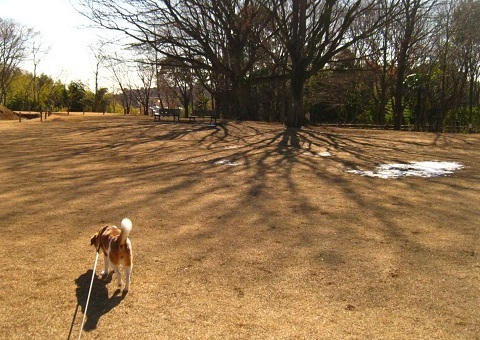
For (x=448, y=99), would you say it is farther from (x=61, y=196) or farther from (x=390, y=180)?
(x=61, y=196)

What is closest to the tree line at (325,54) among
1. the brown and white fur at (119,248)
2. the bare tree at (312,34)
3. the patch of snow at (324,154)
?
the bare tree at (312,34)

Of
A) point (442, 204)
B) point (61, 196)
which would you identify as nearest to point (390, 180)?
point (442, 204)

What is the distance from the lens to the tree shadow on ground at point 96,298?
10.3ft

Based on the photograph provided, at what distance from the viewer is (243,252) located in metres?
4.46

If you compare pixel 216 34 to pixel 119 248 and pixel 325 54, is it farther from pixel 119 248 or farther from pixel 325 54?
pixel 119 248

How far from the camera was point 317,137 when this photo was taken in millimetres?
15328

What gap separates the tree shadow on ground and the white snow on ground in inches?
246

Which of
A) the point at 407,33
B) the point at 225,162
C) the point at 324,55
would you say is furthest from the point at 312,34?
the point at 225,162

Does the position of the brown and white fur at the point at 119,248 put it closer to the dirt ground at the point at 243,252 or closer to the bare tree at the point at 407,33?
the dirt ground at the point at 243,252

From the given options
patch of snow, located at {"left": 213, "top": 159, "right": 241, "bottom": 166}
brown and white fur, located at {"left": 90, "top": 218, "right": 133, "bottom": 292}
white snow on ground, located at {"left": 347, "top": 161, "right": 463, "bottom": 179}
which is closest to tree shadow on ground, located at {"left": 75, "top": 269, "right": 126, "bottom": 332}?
brown and white fur, located at {"left": 90, "top": 218, "right": 133, "bottom": 292}

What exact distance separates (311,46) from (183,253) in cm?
1527

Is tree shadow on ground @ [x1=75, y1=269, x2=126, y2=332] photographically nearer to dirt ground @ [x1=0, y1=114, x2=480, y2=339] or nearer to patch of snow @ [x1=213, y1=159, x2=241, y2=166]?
dirt ground @ [x1=0, y1=114, x2=480, y2=339]

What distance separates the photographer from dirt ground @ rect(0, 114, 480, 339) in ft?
10.3

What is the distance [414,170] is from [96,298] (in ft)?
24.9
